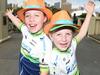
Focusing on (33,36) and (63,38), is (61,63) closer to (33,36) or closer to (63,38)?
(63,38)

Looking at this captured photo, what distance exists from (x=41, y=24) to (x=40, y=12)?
0.46 feet

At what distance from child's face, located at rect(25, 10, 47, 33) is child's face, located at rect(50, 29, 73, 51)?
1.92 feet

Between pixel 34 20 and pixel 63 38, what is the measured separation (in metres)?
0.67

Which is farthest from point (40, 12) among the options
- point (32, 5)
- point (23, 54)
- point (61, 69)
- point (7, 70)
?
point (7, 70)

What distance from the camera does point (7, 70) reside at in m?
11.4

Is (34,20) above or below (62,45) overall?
above

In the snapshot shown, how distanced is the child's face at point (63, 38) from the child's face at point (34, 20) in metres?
0.59

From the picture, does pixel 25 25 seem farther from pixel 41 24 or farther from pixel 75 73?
pixel 75 73

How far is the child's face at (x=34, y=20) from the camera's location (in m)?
4.37

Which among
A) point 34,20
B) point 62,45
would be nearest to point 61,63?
point 62,45

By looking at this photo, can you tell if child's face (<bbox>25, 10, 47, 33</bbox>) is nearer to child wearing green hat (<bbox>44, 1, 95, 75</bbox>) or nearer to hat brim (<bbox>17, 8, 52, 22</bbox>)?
hat brim (<bbox>17, 8, 52, 22</bbox>)

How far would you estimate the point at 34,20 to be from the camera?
4.36 metres

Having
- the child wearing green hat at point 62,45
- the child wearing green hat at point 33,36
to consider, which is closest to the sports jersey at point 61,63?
the child wearing green hat at point 62,45

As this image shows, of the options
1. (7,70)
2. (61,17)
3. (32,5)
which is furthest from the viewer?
(7,70)
